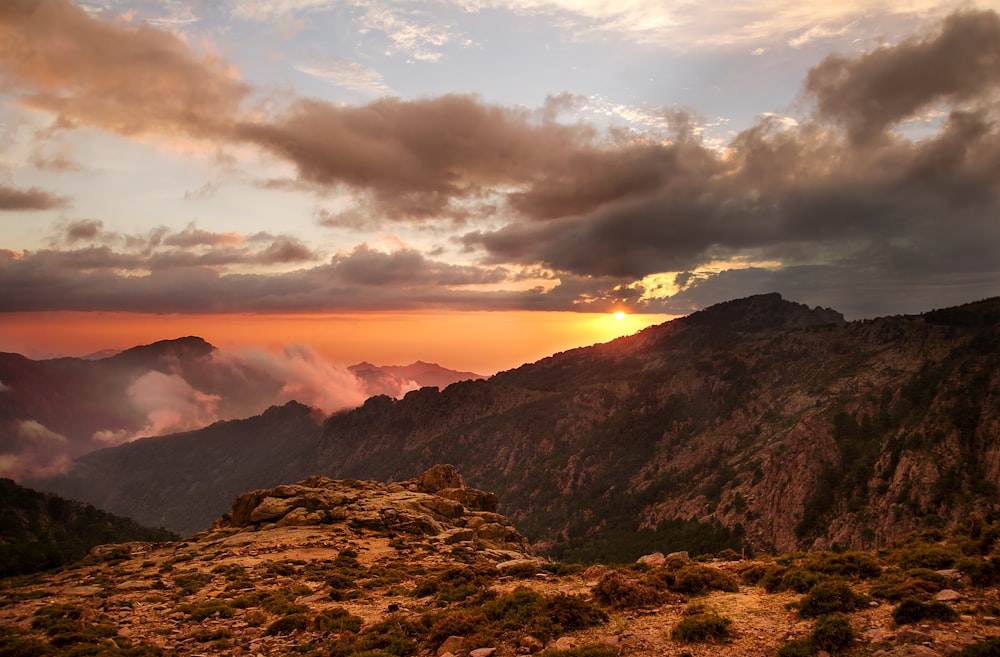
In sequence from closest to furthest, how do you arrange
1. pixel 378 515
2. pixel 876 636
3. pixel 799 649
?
pixel 799 649, pixel 876 636, pixel 378 515

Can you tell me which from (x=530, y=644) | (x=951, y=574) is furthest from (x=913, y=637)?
(x=530, y=644)

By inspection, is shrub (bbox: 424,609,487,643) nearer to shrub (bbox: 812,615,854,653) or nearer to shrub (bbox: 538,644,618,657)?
shrub (bbox: 538,644,618,657)

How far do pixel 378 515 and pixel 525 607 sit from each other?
52269mm

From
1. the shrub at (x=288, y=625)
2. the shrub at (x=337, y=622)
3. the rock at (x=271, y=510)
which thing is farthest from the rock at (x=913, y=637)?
the rock at (x=271, y=510)

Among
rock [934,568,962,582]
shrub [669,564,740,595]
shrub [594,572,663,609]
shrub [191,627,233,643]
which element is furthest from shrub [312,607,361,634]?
rock [934,568,962,582]

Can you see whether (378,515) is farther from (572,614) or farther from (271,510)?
(572,614)

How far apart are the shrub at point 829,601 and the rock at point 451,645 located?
14.4 m

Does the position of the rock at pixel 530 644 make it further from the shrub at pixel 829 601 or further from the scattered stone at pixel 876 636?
the scattered stone at pixel 876 636

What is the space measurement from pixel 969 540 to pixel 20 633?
180 feet

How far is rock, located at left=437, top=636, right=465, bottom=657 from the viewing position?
21469 mm

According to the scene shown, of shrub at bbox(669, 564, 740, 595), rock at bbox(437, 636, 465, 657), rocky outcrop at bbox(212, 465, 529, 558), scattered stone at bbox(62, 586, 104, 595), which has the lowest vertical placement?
rocky outcrop at bbox(212, 465, 529, 558)

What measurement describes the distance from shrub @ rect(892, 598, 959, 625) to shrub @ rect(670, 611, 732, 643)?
5.97 metres

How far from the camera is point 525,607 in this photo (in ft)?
80.2

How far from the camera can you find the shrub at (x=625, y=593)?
983 inches
